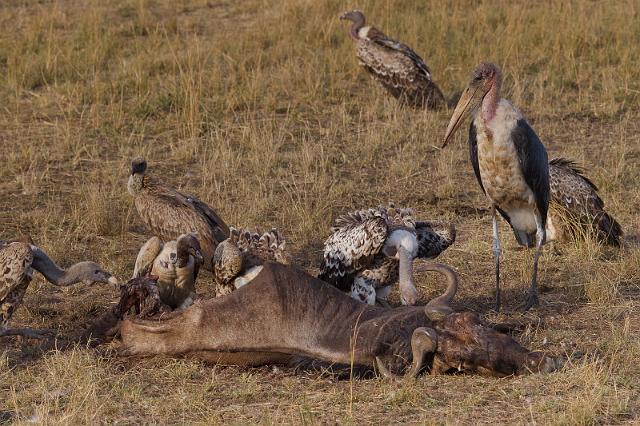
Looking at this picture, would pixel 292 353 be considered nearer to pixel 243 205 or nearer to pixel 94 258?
pixel 94 258

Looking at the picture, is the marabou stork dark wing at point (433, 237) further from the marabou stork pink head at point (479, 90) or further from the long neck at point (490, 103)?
the long neck at point (490, 103)

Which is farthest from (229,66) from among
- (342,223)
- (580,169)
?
(342,223)

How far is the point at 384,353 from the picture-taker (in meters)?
5.58

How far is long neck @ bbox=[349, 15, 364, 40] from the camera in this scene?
12352mm

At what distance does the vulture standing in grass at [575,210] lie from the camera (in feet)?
26.6

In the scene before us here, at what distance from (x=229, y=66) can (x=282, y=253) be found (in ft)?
18.1

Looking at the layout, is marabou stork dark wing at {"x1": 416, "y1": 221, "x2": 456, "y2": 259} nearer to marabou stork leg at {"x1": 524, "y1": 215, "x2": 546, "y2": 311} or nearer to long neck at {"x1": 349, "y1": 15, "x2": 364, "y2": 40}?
marabou stork leg at {"x1": 524, "y1": 215, "x2": 546, "y2": 311}

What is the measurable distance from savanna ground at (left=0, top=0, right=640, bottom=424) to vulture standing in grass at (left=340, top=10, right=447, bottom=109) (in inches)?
8.3

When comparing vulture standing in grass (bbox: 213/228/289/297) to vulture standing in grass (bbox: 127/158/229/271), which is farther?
vulture standing in grass (bbox: 127/158/229/271)

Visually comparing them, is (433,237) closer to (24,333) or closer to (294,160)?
(24,333)

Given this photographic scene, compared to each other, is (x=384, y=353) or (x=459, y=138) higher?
(x=384, y=353)

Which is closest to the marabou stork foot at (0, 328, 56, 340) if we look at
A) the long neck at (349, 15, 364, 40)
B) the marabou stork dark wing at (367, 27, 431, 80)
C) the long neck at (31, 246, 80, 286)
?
the long neck at (31, 246, 80, 286)

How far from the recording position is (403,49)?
38.9 feet

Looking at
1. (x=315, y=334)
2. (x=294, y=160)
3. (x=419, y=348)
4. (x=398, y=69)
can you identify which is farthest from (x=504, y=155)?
(x=398, y=69)
